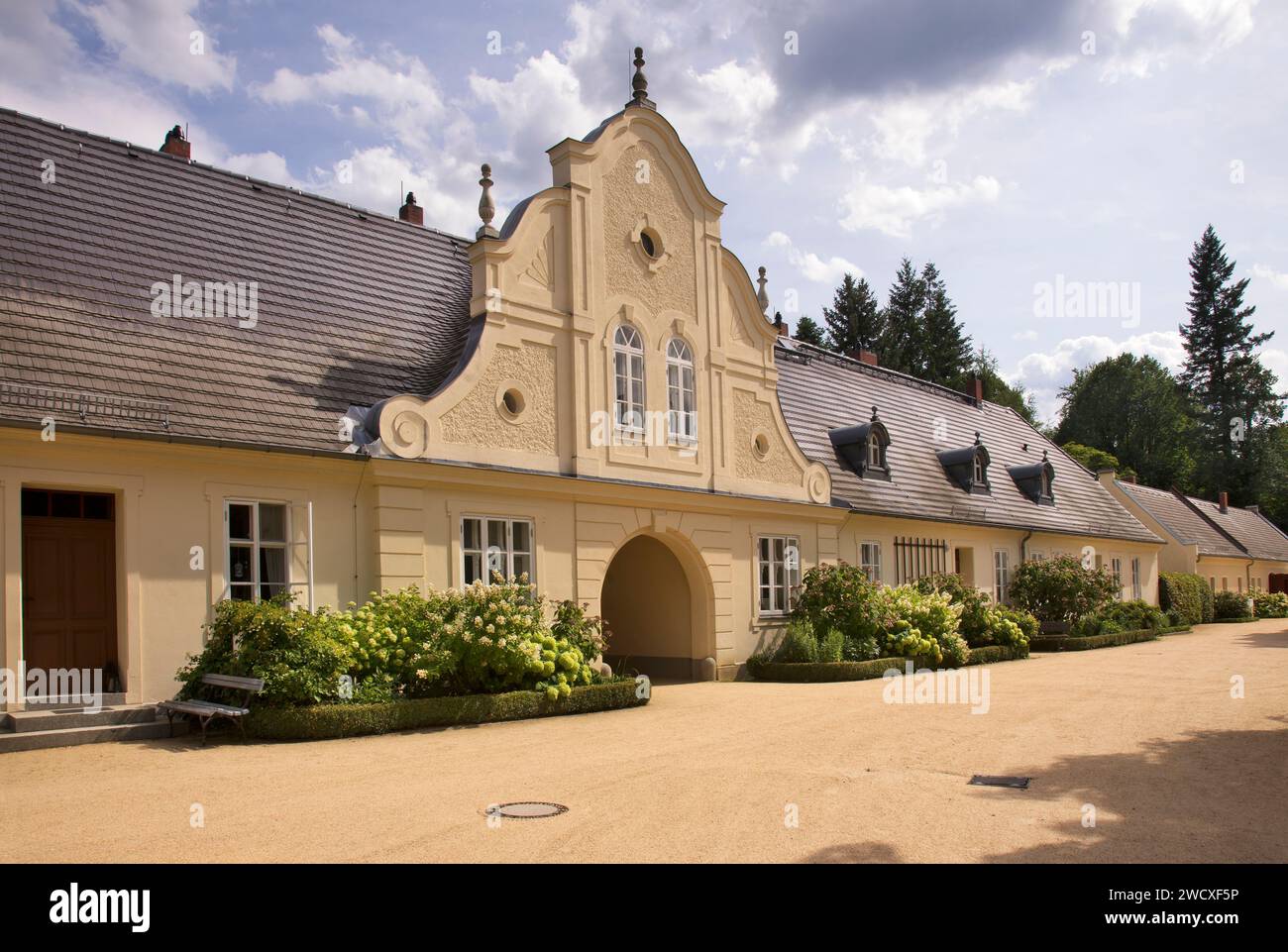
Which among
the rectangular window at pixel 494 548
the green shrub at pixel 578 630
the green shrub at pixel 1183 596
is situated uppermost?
the rectangular window at pixel 494 548

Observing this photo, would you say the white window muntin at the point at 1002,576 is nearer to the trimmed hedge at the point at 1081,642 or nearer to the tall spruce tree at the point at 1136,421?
the trimmed hedge at the point at 1081,642

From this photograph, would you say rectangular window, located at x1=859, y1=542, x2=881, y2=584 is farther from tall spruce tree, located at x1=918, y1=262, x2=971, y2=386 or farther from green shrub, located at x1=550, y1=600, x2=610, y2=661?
tall spruce tree, located at x1=918, y1=262, x2=971, y2=386

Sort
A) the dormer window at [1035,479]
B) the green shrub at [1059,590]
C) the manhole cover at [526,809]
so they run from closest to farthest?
the manhole cover at [526,809]
the green shrub at [1059,590]
the dormer window at [1035,479]

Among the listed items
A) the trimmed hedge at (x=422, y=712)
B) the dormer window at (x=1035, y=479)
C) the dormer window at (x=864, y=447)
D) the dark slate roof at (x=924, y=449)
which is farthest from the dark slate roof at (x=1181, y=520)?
the trimmed hedge at (x=422, y=712)

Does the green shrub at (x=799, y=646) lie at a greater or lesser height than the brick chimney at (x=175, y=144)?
lesser

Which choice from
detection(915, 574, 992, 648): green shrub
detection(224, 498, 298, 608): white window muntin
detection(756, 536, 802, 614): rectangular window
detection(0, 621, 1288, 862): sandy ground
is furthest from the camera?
detection(915, 574, 992, 648): green shrub

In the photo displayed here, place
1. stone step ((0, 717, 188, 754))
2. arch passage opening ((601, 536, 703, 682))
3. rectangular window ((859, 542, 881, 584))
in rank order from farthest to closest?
rectangular window ((859, 542, 881, 584)) → arch passage opening ((601, 536, 703, 682)) → stone step ((0, 717, 188, 754))

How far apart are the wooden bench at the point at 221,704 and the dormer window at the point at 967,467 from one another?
21.8 meters

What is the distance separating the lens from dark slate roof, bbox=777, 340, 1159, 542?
82.5 feet

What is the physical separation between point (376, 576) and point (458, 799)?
6838mm

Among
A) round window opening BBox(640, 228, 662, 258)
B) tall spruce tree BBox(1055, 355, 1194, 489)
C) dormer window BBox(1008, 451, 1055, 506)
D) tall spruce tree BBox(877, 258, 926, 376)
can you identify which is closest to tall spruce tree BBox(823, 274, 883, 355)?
tall spruce tree BBox(877, 258, 926, 376)

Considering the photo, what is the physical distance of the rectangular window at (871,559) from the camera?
78.5 ft

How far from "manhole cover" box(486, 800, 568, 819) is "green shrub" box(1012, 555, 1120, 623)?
22200 mm

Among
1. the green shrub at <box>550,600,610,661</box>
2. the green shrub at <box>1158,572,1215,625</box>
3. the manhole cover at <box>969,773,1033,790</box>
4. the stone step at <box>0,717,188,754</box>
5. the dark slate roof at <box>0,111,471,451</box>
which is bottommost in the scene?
the green shrub at <box>1158,572,1215,625</box>
